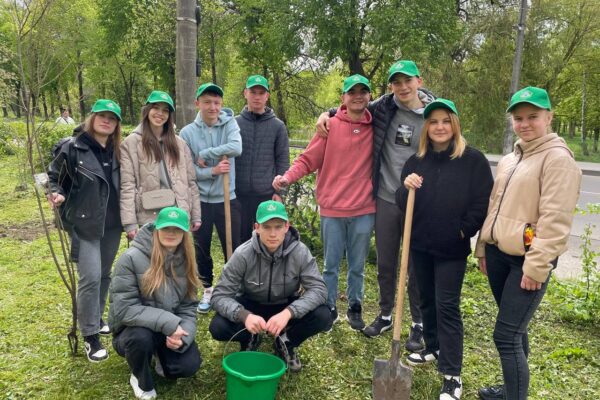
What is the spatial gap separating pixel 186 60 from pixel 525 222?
15.2 feet

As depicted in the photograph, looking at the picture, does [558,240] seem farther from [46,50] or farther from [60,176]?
[46,50]

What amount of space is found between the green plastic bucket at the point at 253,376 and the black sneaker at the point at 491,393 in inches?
57.0

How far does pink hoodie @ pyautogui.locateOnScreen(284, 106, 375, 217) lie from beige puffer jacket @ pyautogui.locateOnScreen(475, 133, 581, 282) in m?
1.12

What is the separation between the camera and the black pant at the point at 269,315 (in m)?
3.06

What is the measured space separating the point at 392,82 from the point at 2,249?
5.76 meters

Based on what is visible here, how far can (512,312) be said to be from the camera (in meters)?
2.53

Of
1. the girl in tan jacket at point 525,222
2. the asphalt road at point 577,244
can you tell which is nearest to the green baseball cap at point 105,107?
the girl in tan jacket at point 525,222

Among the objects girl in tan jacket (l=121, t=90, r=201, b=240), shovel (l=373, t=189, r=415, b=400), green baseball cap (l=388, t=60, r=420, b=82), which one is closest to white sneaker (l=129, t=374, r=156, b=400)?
girl in tan jacket (l=121, t=90, r=201, b=240)

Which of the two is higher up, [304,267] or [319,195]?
[319,195]

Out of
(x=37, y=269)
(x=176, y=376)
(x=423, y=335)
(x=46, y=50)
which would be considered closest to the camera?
(x=176, y=376)

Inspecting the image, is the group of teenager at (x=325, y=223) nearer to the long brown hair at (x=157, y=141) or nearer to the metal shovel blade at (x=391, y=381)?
the long brown hair at (x=157, y=141)

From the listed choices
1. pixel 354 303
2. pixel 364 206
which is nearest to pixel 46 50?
pixel 364 206

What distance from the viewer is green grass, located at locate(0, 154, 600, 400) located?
3.08 metres

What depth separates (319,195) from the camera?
147 inches
